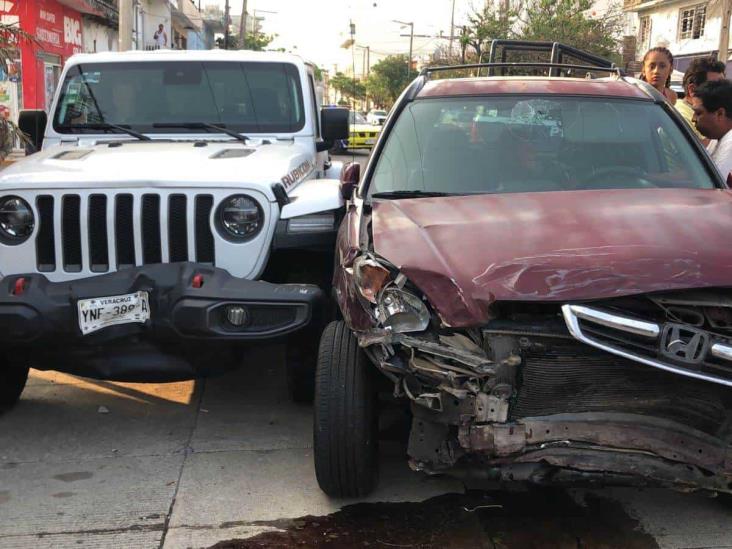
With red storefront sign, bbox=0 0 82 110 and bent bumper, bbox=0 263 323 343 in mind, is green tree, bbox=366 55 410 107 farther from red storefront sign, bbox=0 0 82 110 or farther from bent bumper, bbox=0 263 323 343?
bent bumper, bbox=0 263 323 343

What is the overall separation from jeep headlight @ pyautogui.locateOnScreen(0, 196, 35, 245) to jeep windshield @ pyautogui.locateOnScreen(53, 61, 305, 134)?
1.63 m

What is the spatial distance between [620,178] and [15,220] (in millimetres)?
3007

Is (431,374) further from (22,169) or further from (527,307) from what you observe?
(22,169)

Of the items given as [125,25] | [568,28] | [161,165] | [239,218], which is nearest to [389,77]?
[568,28]

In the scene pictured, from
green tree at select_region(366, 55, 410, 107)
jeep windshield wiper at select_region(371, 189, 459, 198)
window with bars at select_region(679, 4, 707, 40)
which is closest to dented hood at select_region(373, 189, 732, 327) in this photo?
jeep windshield wiper at select_region(371, 189, 459, 198)

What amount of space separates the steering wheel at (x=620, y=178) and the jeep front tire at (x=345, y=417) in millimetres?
1547

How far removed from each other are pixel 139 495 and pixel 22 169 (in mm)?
1854

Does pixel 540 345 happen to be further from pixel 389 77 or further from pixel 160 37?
pixel 389 77

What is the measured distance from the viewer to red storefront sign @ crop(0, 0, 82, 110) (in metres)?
19.7

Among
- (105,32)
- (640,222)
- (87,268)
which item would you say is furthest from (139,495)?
(105,32)

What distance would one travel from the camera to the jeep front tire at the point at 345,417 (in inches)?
131

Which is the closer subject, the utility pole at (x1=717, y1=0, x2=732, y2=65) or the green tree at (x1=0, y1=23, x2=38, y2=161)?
the green tree at (x1=0, y1=23, x2=38, y2=161)

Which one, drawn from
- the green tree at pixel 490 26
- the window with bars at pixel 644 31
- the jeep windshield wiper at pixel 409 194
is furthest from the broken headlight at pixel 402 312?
the window with bars at pixel 644 31

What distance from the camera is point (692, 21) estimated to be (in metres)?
36.2
